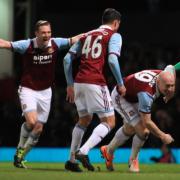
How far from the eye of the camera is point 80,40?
1167 cm

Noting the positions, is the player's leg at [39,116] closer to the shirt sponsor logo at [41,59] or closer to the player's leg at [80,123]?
the shirt sponsor logo at [41,59]

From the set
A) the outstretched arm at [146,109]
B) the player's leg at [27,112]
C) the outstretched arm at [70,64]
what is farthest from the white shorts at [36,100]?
the outstretched arm at [146,109]

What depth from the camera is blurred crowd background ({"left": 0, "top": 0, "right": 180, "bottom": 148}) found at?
57.7ft

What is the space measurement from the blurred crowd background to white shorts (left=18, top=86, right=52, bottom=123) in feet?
12.5

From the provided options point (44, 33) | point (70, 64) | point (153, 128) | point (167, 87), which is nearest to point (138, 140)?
point (153, 128)

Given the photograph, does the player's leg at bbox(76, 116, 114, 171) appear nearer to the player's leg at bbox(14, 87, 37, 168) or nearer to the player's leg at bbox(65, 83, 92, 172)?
the player's leg at bbox(65, 83, 92, 172)

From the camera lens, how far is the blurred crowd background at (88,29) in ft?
57.7

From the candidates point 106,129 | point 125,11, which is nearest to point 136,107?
point 106,129

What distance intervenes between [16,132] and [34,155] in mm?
1170

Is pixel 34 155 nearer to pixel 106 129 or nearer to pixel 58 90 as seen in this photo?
pixel 58 90

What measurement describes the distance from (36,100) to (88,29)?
28.1ft

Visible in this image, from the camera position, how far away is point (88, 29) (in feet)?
69.1

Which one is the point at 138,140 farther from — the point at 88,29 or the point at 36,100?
the point at 88,29

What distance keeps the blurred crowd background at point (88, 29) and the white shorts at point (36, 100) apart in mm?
3805
